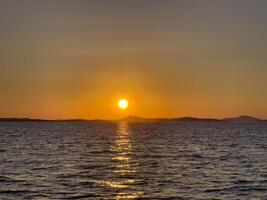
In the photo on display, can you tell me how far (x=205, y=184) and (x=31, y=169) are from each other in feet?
71.7

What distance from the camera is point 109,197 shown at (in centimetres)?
3953

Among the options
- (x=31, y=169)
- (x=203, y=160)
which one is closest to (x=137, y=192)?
(x=31, y=169)

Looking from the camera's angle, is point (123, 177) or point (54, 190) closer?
point (54, 190)

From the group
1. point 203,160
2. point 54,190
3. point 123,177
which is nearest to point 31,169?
point 123,177

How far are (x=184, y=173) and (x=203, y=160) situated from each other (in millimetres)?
16587

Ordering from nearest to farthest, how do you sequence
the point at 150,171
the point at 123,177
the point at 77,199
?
the point at 77,199, the point at 123,177, the point at 150,171

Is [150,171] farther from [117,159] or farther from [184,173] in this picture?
[117,159]

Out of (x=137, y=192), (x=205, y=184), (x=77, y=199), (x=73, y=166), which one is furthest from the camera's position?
(x=73, y=166)

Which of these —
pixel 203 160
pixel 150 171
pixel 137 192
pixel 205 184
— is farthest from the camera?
pixel 203 160

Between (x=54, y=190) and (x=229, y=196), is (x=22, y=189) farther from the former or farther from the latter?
(x=229, y=196)

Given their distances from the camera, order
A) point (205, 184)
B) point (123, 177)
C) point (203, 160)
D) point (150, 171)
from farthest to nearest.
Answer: point (203, 160), point (150, 171), point (123, 177), point (205, 184)

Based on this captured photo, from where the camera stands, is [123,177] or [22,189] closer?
[22,189]

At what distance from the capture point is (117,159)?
74.4 metres

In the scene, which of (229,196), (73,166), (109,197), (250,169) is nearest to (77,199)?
(109,197)
